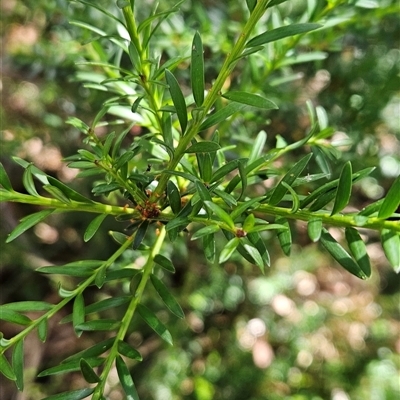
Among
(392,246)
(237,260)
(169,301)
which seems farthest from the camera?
(237,260)

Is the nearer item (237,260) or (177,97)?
(177,97)

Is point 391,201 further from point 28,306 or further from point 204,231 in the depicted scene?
point 28,306

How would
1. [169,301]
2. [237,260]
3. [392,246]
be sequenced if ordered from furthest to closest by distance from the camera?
[237,260] → [169,301] → [392,246]

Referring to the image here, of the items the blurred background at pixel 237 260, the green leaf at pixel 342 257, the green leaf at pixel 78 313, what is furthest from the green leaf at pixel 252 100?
the blurred background at pixel 237 260

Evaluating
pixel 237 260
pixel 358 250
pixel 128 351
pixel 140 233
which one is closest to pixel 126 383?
pixel 128 351

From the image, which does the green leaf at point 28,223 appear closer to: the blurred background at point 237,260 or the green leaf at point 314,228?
the green leaf at point 314,228

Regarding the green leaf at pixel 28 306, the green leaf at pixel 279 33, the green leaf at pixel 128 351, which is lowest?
the green leaf at pixel 128 351

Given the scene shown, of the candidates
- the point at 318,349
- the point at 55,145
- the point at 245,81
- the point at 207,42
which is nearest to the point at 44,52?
the point at 55,145

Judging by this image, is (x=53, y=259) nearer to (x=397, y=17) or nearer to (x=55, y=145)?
(x=55, y=145)

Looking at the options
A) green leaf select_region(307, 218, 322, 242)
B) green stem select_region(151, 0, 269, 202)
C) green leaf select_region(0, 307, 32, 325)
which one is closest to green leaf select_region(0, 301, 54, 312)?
green leaf select_region(0, 307, 32, 325)
